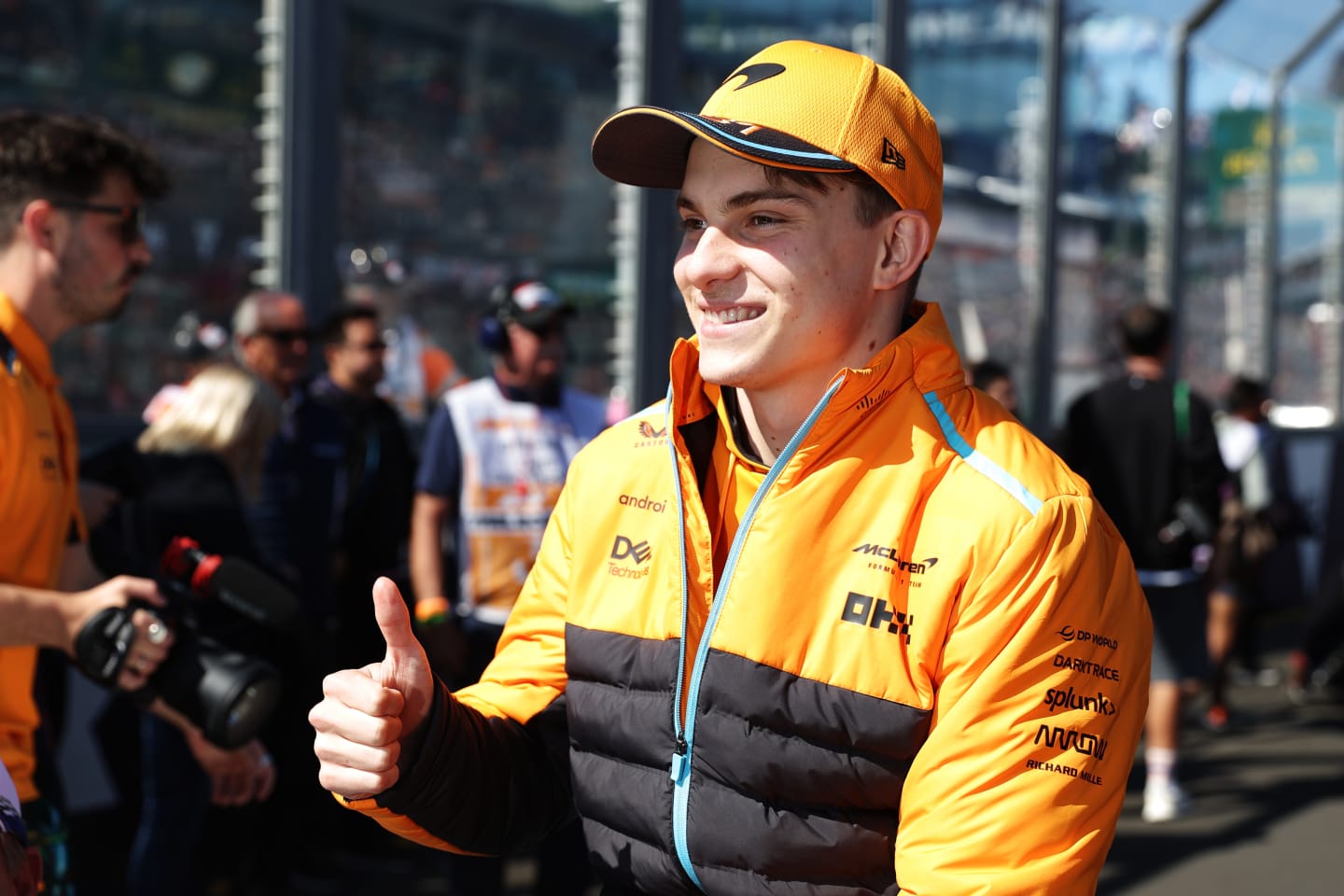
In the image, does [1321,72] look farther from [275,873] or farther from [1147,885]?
[275,873]

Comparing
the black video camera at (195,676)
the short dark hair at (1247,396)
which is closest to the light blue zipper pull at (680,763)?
the black video camera at (195,676)

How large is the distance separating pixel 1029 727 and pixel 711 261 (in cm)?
67

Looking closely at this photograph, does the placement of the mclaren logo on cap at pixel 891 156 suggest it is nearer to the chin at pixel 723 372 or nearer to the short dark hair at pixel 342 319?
the chin at pixel 723 372

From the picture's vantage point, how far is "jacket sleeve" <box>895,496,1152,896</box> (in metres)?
1.54

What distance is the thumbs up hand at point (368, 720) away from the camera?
1.64 m

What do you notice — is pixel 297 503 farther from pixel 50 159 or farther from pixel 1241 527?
pixel 1241 527

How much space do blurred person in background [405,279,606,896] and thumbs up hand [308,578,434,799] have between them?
2.68 meters

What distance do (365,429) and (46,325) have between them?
253 centimetres

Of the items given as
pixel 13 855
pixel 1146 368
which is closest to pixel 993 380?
pixel 1146 368

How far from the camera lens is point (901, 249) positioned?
1.82m

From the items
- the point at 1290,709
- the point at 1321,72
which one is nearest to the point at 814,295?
the point at 1290,709

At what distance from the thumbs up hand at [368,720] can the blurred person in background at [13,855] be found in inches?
12.5

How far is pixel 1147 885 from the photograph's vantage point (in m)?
5.18

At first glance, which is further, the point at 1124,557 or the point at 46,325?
the point at 46,325
